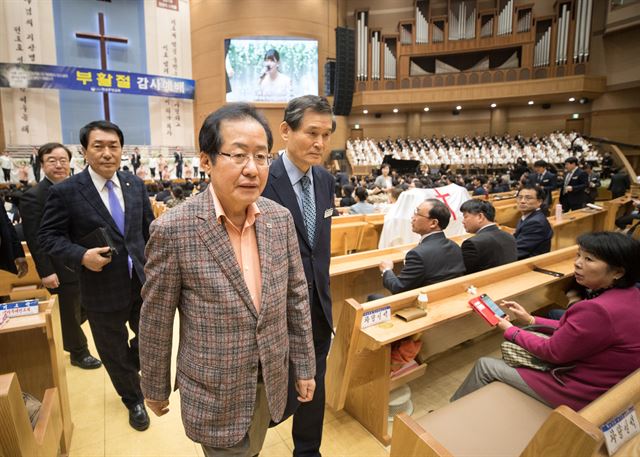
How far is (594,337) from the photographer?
5.01 feet

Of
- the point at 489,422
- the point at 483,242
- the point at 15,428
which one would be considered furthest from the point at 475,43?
the point at 15,428

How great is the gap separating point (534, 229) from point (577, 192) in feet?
13.8

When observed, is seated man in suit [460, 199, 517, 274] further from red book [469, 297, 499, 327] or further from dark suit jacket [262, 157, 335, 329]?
dark suit jacket [262, 157, 335, 329]

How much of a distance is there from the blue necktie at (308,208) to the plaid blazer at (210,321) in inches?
18.6

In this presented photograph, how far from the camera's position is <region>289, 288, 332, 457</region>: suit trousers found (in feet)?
5.66

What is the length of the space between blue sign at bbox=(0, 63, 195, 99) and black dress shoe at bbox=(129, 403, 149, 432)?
15.8 m

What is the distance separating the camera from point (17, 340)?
2137 mm

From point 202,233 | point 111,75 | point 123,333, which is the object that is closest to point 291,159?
point 202,233

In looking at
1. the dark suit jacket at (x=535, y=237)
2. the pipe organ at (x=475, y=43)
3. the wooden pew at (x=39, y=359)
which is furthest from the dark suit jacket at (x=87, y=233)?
the pipe organ at (x=475, y=43)

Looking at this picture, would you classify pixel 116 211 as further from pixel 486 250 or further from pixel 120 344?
pixel 486 250

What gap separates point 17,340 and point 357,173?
47.7 ft

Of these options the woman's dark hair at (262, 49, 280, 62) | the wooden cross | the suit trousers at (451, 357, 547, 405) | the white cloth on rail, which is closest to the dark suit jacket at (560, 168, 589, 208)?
the white cloth on rail

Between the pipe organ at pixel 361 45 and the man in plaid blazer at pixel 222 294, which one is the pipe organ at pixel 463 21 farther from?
the man in plaid blazer at pixel 222 294

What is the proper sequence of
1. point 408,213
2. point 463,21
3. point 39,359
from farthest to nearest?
point 463,21 → point 408,213 → point 39,359
